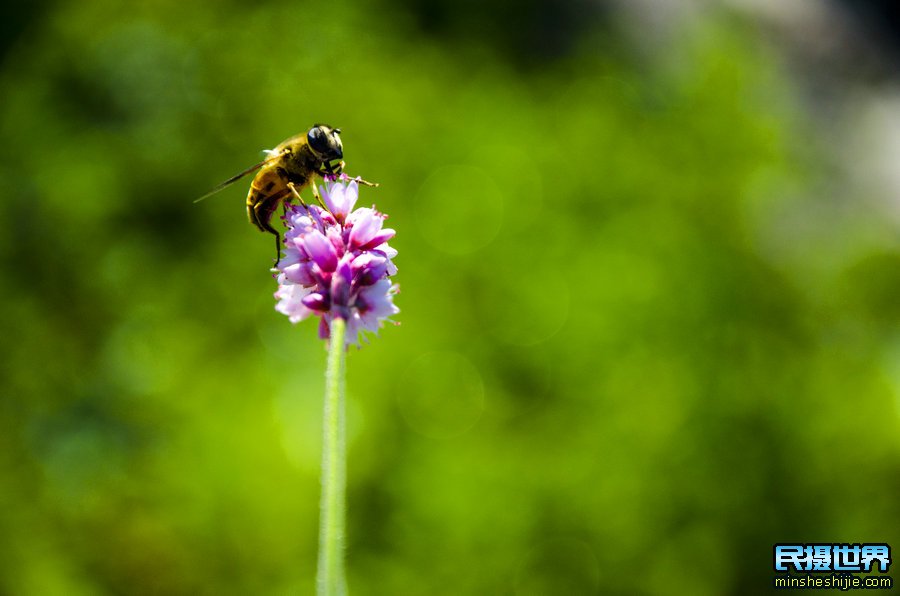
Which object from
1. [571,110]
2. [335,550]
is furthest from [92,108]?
[335,550]

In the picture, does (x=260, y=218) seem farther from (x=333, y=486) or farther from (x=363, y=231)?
(x=333, y=486)

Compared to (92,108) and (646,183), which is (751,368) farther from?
(92,108)

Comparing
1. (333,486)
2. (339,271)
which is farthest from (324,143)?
(333,486)

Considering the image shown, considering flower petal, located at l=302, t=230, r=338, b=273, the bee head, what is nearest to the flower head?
flower petal, located at l=302, t=230, r=338, b=273

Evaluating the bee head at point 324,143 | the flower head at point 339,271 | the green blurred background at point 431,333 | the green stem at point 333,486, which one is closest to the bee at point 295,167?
the bee head at point 324,143

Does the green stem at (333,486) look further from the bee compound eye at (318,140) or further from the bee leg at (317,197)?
the bee compound eye at (318,140)

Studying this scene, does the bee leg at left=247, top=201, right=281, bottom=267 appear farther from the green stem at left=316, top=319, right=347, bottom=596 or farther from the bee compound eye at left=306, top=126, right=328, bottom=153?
the green stem at left=316, top=319, right=347, bottom=596
